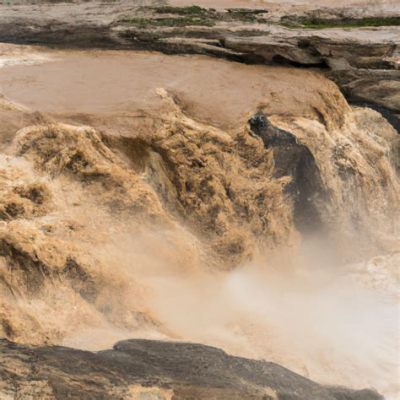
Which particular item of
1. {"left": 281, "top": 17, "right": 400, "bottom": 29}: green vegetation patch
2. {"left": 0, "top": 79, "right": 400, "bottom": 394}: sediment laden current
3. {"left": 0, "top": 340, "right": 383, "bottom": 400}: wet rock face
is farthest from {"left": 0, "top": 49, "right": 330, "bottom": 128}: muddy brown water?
{"left": 0, "top": 340, "right": 383, "bottom": 400}: wet rock face

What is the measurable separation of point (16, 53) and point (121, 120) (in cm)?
472

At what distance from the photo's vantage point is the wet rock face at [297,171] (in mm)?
11078

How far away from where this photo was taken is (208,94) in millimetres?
11242

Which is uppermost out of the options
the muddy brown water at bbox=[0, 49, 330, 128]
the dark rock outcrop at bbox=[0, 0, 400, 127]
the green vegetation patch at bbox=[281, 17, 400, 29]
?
the green vegetation patch at bbox=[281, 17, 400, 29]

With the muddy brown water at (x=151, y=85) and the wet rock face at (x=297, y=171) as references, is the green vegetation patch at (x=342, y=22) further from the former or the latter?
the wet rock face at (x=297, y=171)

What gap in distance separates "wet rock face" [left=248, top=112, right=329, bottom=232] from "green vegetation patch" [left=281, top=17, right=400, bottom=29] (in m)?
4.58

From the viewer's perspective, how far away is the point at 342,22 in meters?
15.0

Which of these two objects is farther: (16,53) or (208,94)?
(16,53)

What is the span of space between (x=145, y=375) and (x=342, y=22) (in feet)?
38.2

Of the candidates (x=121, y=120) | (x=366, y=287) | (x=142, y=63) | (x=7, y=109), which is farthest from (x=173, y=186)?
(x=366, y=287)

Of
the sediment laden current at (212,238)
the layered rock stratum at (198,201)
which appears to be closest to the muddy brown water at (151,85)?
the layered rock stratum at (198,201)

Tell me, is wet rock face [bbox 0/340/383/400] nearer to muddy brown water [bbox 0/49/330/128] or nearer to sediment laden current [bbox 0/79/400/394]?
A: sediment laden current [bbox 0/79/400/394]

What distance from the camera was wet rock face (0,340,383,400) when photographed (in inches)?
232

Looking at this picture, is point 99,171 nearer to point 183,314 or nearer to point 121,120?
point 121,120
